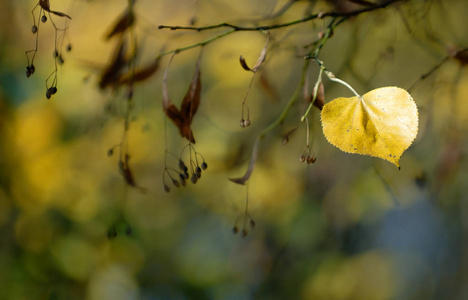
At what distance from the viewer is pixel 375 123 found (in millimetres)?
417

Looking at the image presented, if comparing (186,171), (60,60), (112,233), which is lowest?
(112,233)

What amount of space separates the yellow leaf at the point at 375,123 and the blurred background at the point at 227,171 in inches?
2.8

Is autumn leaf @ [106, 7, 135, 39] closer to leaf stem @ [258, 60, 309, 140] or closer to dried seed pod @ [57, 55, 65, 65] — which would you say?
dried seed pod @ [57, 55, 65, 65]

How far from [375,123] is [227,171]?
0.20 m

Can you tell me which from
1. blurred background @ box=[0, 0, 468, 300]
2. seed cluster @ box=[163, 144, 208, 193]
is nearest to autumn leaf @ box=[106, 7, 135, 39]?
blurred background @ box=[0, 0, 468, 300]

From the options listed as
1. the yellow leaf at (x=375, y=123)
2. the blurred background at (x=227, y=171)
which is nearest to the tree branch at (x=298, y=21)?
the blurred background at (x=227, y=171)

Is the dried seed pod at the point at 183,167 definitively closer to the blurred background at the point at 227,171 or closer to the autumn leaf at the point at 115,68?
the blurred background at the point at 227,171

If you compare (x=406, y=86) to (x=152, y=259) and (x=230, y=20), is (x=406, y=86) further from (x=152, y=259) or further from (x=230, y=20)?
(x=152, y=259)

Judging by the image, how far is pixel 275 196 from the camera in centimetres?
53

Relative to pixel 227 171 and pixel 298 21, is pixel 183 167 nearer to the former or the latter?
pixel 227 171

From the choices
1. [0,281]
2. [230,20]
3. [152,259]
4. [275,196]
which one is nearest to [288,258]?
[275,196]

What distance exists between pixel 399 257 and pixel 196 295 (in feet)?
0.85

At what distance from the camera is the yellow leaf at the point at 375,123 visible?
41 centimetres

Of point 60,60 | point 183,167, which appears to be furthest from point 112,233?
point 60,60
